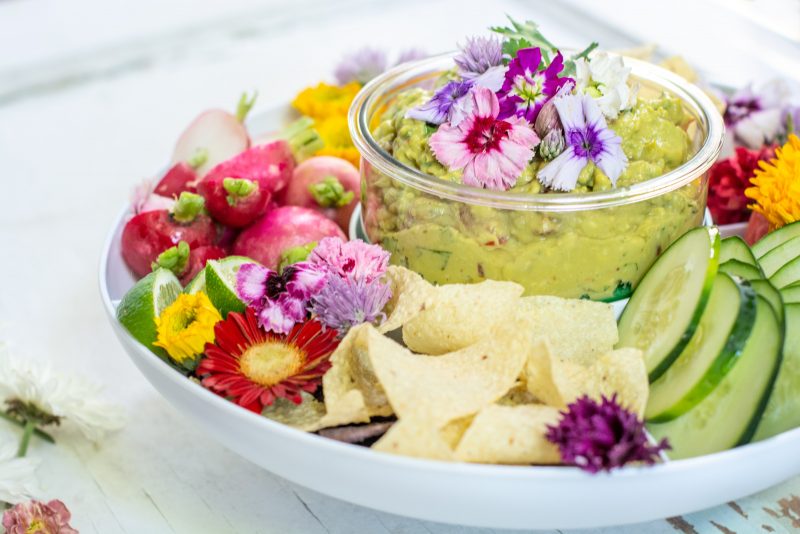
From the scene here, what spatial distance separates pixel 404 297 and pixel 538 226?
274 millimetres

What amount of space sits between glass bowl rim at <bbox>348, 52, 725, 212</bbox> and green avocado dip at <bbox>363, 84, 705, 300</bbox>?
2 centimetres

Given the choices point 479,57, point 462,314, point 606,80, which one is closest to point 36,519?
point 462,314

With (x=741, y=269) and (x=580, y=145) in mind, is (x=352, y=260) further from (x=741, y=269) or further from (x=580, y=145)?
(x=741, y=269)

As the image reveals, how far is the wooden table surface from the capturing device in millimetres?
1710

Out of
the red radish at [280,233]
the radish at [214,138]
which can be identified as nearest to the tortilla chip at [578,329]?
the red radish at [280,233]

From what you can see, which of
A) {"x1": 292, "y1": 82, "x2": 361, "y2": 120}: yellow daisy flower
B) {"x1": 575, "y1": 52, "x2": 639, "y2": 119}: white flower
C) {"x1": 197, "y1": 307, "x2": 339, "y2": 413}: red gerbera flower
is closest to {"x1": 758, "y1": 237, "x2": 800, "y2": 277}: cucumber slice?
{"x1": 575, "y1": 52, "x2": 639, "y2": 119}: white flower

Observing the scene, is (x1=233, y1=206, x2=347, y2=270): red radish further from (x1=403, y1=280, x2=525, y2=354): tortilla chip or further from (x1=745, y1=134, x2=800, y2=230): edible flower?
(x1=745, y1=134, x2=800, y2=230): edible flower

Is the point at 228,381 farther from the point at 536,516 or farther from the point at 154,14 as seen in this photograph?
the point at 154,14

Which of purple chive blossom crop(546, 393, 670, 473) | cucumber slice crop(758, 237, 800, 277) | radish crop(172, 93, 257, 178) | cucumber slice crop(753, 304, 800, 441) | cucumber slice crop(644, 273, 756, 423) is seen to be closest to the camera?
purple chive blossom crop(546, 393, 670, 473)

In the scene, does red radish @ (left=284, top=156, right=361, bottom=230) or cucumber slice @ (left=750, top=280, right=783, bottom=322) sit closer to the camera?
cucumber slice @ (left=750, top=280, right=783, bottom=322)

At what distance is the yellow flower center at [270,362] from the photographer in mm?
1575

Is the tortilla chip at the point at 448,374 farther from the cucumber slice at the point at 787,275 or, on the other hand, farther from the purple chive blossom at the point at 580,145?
the cucumber slice at the point at 787,275

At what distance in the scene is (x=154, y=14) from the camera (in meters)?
4.09

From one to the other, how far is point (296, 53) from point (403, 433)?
261 centimetres
